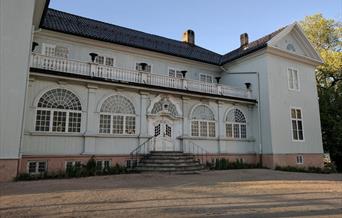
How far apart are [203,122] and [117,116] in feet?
19.1

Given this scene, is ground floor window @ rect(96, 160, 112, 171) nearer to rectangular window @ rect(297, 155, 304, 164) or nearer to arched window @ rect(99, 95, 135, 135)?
arched window @ rect(99, 95, 135, 135)

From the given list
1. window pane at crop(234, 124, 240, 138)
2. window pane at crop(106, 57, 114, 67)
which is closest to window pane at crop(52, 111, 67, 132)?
window pane at crop(106, 57, 114, 67)

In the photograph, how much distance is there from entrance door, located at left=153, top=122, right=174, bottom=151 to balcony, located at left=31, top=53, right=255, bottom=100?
2.45m

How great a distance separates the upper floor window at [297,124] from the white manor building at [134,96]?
0.08 meters

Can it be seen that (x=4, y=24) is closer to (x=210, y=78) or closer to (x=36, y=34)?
(x=36, y=34)

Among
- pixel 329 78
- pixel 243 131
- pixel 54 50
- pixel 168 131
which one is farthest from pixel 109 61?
pixel 329 78

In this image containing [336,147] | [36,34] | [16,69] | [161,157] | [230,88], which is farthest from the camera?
[336,147]

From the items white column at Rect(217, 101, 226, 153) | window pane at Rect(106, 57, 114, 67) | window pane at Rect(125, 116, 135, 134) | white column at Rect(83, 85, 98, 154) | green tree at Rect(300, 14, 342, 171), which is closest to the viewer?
white column at Rect(83, 85, 98, 154)

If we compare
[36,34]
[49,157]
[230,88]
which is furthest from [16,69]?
[230,88]

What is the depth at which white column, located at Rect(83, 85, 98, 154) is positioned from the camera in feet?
43.7

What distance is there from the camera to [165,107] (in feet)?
53.0

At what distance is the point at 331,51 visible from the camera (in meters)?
27.0

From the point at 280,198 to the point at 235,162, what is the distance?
33.1 feet

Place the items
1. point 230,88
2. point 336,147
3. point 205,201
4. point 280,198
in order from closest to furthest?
point 205,201 < point 280,198 < point 230,88 < point 336,147
